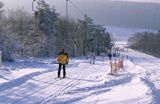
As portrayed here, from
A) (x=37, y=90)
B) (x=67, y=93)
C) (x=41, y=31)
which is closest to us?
(x=67, y=93)

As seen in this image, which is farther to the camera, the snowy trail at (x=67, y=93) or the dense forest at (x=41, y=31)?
the dense forest at (x=41, y=31)

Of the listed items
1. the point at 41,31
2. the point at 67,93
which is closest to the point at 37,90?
the point at 67,93

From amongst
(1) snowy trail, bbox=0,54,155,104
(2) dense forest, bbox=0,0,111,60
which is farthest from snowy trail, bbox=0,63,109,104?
(2) dense forest, bbox=0,0,111,60

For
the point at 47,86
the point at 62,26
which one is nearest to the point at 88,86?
the point at 47,86

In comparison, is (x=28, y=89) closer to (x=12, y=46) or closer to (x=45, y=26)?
(x=12, y=46)

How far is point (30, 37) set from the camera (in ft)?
301

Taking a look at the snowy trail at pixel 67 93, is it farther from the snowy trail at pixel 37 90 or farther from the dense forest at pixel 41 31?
the dense forest at pixel 41 31

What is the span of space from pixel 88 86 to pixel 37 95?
403 cm

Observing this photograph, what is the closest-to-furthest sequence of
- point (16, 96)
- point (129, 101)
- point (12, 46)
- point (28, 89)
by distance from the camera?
point (129, 101) → point (16, 96) → point (28, 89) → point (12, 46)

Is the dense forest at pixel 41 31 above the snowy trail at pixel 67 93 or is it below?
above

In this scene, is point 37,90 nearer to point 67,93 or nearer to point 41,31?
point 67,93

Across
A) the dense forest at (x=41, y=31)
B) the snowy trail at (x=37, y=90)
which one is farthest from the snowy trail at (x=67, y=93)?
the dense forest at (x=41, y=31)

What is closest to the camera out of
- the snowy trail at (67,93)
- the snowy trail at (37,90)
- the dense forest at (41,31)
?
the snowy trail at (67,93)

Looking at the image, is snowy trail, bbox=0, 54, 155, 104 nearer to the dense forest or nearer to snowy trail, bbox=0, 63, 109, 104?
snowy trail, bbox=0, 63, 109, 104
